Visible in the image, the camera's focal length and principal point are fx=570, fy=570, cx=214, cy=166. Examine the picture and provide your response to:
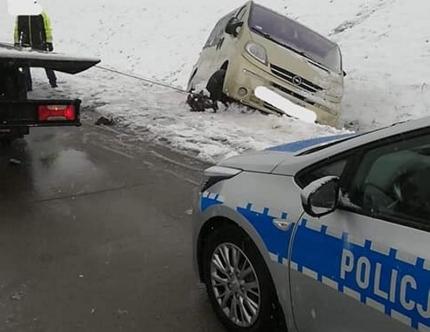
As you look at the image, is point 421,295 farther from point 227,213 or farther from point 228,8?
point 228,8

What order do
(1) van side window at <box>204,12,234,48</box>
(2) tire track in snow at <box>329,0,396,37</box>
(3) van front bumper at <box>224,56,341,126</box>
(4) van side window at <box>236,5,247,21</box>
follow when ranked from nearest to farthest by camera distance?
(3) van front bumper at <box>224,56,341,126</box>
(4) van side window at <box>236,5,247,21</box>
(1) van side window at <box>204,12,234,48</box>
(2) tire track in snow at <box>329,0,396,37</box>

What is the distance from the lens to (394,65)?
509 inches

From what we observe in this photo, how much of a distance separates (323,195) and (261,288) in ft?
2.52

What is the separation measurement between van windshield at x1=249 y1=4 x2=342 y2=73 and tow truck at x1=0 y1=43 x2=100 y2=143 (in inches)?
156

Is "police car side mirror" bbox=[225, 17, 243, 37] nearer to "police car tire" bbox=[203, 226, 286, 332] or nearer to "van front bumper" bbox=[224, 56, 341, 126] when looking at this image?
"van front bumper" bbox=[224, 56, 341, 126]

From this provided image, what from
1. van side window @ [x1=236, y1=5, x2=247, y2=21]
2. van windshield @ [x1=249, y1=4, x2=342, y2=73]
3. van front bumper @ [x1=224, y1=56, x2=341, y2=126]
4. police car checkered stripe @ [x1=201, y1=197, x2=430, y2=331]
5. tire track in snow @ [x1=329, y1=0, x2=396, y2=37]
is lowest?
police car checkered stripe @ [x1=201, y1=197, x2=430, y2=331]

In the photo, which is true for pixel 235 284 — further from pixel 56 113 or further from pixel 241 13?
pixel 241 13

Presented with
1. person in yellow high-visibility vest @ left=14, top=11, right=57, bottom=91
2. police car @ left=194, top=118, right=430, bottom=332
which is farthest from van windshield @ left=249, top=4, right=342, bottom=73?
police car @ left=194, top=118, right=430, bottom=332

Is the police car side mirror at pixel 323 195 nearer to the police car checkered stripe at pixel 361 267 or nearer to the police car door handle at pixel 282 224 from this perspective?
the police car checkered stripe at pixel 361 267

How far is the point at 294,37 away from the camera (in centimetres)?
972

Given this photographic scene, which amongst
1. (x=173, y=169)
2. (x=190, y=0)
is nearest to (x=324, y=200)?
(x=173, y=169)

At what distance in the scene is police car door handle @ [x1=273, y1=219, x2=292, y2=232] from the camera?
2.84 m

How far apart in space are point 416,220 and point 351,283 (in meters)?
0.39

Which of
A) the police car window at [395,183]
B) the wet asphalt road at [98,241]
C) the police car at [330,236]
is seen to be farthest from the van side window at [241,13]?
the police car window at [395,183]
